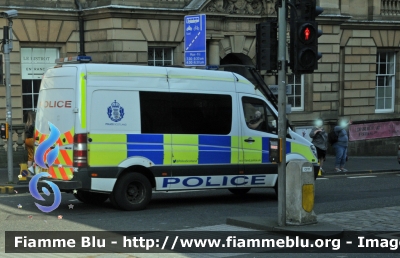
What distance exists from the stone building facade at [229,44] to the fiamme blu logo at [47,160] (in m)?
10.6

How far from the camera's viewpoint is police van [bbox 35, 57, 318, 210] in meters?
13.4

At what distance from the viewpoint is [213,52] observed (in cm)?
2681

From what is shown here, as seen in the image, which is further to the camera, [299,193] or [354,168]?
[354,168]

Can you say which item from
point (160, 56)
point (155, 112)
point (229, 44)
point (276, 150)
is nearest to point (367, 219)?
point (276, 150)

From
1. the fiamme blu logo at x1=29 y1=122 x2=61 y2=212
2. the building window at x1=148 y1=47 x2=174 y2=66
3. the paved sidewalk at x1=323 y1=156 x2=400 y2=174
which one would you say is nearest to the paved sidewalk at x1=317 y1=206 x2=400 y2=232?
the fiamme blu logo at x1=29 y1=122 x2=61 y2=212

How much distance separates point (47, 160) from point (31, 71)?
11.8 meters

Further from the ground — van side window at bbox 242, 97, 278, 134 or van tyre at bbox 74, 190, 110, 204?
van side window at bbox 242, 97, 278, 134

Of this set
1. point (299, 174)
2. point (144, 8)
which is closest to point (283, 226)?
point (299, 174)

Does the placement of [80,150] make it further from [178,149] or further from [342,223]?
[342,223]

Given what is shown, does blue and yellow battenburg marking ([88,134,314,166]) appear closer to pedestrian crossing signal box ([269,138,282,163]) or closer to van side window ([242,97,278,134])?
van side window ([242,97,278,134])

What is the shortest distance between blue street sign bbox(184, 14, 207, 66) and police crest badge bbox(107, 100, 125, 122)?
21.9 feet

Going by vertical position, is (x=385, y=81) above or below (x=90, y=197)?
above

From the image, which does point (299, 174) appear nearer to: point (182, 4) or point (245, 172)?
point (245, 172)

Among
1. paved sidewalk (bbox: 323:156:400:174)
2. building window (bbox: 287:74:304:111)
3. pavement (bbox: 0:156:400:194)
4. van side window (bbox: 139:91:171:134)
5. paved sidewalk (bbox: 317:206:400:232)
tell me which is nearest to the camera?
paved sidewalk (bbox: 317:206:400:232)
